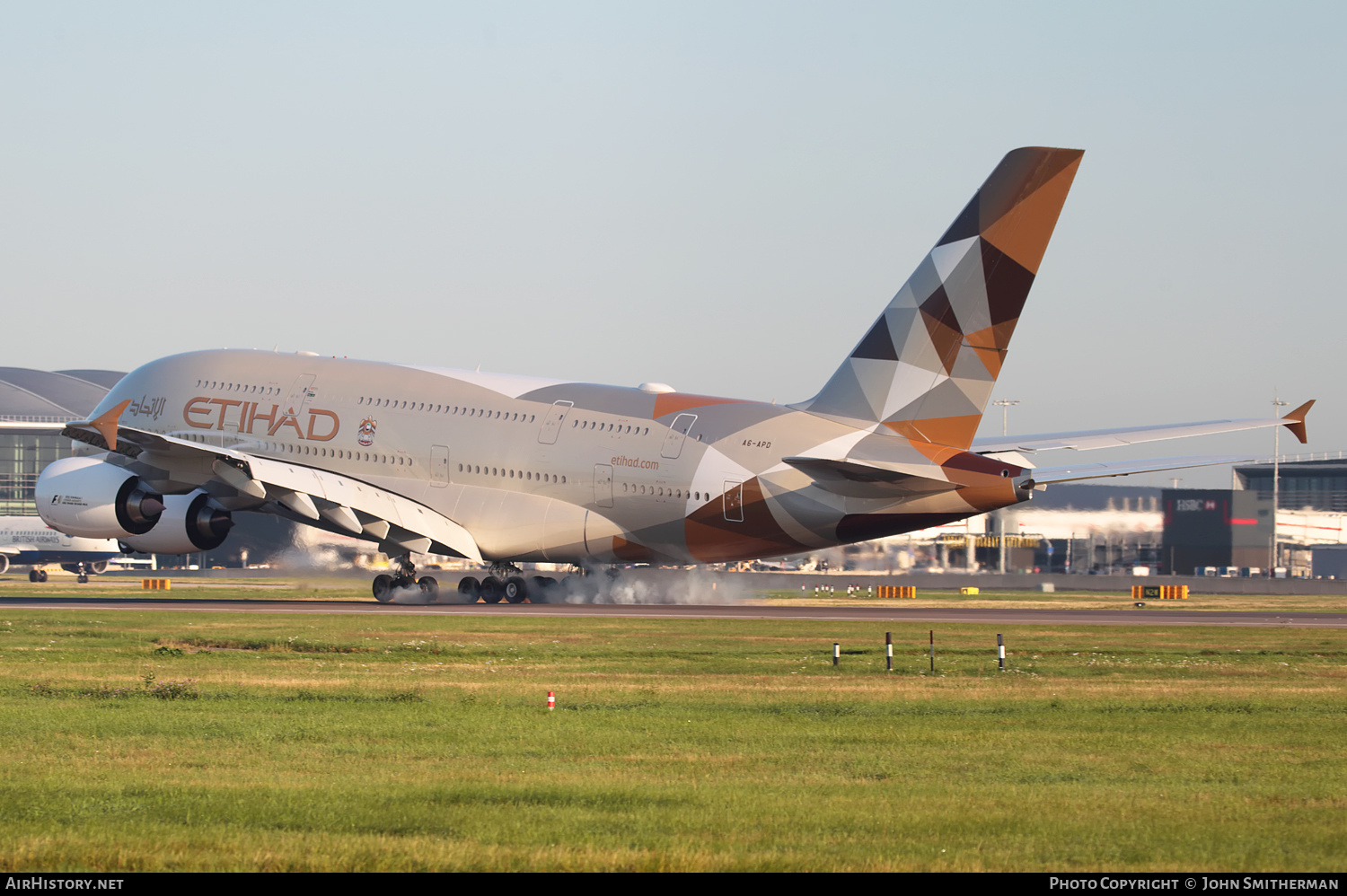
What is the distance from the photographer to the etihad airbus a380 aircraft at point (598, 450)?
129 ft

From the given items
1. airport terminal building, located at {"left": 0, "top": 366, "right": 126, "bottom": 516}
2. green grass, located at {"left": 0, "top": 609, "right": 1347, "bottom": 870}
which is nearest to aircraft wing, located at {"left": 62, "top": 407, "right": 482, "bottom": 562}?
green grass, located at {"left": 0, "top": 609, "right": 1347, "bottom": 870}

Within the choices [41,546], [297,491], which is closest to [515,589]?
[297,491]

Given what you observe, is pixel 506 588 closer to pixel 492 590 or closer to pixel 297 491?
pixel 492 590

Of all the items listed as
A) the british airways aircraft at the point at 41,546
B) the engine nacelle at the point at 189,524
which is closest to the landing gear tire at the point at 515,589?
the engine nacelle at the point at 189,524

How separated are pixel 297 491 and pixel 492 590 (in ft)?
24.1

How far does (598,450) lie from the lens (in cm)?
4519

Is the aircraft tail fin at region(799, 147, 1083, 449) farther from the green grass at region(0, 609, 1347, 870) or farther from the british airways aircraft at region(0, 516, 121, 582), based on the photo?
the british airways aircraft at region(0, 516, 121, 582)

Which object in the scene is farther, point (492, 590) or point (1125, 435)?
point (492, 590)

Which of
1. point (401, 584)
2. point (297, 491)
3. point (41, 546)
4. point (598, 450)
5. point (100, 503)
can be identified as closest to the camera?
point (598, 450)

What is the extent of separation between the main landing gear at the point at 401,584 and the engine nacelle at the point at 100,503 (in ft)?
26.9

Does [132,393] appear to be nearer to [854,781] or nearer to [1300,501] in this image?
[854,781]

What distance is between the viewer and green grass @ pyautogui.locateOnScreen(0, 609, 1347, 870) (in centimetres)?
1177

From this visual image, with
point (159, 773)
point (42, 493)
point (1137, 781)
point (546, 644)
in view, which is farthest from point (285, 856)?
point (42, 493)

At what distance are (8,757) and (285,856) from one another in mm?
6520
